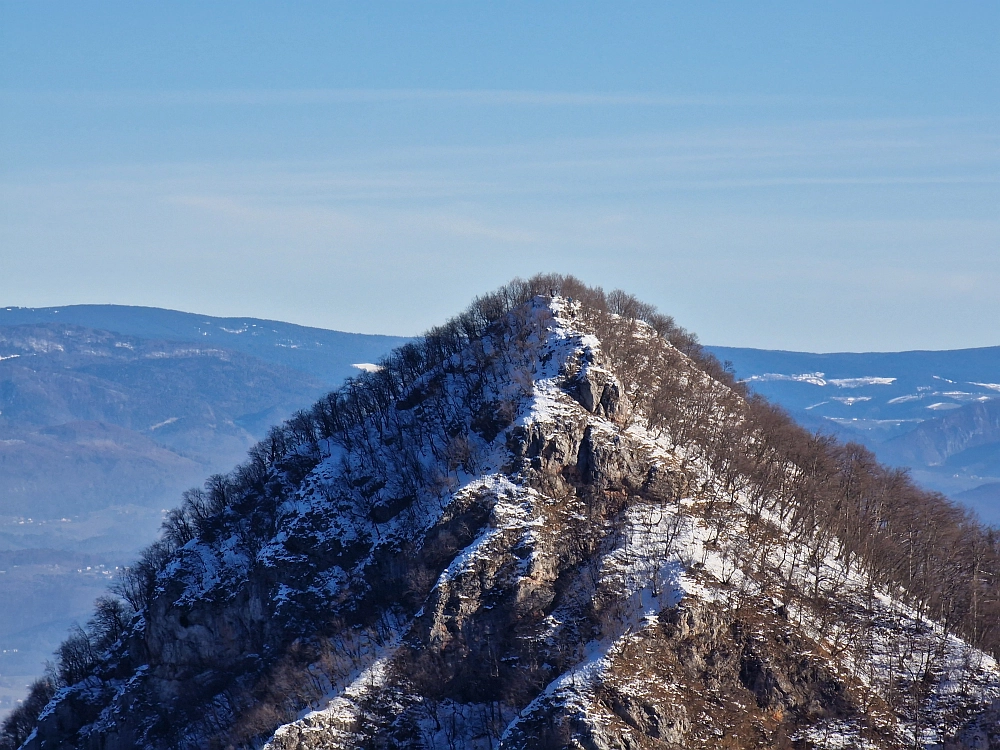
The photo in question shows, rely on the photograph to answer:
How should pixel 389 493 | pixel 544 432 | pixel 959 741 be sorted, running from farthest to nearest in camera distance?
pixel 389 493
pixel 544 432
pixel 959 741

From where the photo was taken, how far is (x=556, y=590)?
15075 centimetres

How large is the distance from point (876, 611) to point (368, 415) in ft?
256

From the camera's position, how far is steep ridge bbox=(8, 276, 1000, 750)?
5497 inches

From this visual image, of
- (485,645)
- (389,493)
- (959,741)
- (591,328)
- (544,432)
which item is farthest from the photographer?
(591,328)

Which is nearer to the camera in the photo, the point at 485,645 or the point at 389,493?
the point at 485,645

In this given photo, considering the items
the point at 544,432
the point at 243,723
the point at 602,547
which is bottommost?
the point at 243,723

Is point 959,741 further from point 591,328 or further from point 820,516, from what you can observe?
point 591,328

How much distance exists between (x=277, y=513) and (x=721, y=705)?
70216 millimetres

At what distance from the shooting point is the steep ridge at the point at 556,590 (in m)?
140

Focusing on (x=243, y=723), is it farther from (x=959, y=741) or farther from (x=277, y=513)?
(x=959, y=741)

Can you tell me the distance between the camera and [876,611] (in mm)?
152000

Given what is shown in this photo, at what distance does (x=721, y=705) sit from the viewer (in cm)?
13812

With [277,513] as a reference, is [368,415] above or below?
above

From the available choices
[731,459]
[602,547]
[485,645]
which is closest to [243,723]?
[485,645]
